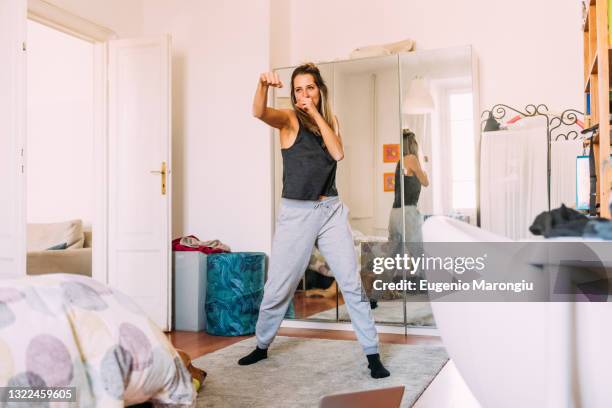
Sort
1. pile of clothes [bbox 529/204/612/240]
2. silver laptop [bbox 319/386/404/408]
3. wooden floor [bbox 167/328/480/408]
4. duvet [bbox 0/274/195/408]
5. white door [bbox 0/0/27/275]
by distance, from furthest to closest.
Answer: white door [bbox 0/0/27/275] < wooden floor [bbox 167/328/480/408] < silver laptop [bbox 319/386/404/408] < duvet [bbox 0/274/195/408] < pile of clothes [bbox 529/204/612/240]

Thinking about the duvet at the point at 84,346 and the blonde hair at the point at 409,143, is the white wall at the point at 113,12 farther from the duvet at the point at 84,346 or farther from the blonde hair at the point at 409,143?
the duvet at the point at 84,346

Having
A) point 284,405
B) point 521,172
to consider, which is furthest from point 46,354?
point 521,172

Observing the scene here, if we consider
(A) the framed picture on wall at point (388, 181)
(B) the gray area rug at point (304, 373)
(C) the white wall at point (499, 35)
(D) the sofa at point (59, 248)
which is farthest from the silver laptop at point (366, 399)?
(D) the sofa at point (59, 248)

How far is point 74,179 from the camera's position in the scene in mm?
6328

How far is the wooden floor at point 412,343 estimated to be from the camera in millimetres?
2502

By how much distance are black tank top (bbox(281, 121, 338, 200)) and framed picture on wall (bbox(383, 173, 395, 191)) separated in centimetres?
113

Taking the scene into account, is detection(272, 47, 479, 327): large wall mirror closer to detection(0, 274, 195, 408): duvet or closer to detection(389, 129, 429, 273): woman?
detection(389, 129, 429, 273): woman

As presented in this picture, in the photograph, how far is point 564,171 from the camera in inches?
148

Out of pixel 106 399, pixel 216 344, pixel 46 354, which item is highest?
pixel 46 354

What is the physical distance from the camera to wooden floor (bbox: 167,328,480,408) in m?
2.50

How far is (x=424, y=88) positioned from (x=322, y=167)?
1.38m

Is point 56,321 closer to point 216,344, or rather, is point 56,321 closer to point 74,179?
point 216,344

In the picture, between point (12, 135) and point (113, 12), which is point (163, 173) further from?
point (113, 12)

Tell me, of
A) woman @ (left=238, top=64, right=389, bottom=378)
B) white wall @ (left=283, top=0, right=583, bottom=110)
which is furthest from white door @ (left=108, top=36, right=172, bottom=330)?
woman @ (left=238, top=64, right=389, bottom=378)
